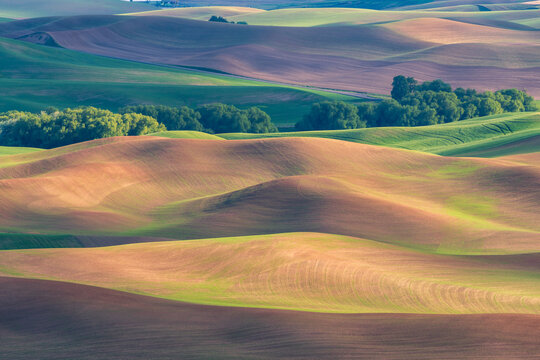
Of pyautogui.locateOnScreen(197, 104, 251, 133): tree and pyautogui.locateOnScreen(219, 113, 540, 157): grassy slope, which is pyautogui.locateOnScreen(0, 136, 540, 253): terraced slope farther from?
pyautogui.locateOnScreen(197, 104, 251, 133): tree

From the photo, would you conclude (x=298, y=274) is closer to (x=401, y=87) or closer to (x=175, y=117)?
(x=175, y=117)

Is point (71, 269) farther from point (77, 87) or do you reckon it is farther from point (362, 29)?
point (362, 29)

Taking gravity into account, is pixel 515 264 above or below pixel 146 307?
below

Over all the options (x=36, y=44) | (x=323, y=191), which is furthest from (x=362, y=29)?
(x=323, y=191)

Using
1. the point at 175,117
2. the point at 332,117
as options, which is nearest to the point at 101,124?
the point at 175,117

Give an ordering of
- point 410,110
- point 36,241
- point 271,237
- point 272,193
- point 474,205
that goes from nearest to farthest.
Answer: point 271,237, point 36,241, point 272,193, point 474,205, point 410,110

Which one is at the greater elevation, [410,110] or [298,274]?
[298,274]
